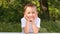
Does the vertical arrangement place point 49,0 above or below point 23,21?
above

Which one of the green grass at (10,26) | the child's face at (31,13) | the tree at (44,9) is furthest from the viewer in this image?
the tree at (44,9)

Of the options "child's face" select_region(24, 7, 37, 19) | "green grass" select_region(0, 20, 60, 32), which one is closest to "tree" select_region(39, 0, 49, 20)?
"green grass" select_region(0, 20, 60, 32)

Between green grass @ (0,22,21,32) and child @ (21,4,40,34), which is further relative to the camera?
green grass @ (0,22,21,32)

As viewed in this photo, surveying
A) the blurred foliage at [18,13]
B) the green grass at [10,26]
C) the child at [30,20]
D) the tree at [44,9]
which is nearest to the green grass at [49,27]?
the blurred foliage at [18,13]

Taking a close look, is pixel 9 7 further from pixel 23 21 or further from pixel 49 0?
pixel 23 21

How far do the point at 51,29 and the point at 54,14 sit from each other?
0.52 metres

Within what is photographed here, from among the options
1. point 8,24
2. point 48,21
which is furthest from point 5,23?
point 48,21

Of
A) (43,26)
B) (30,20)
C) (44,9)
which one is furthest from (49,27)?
(30,20)

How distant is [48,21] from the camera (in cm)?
431

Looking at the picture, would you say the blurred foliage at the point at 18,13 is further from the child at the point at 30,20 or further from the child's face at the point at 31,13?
the child's face at the point at 31,13

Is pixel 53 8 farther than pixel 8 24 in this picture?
Yes

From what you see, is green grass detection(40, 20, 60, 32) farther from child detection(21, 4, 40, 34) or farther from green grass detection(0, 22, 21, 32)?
child detection(21, 4, 40, 34)

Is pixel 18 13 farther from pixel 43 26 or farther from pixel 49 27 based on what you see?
pixel 49 27

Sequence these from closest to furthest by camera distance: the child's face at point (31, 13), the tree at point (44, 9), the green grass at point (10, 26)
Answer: the child's face at point (31, 13), the green grass at point (10, 26), the tree at point (44, 9)
